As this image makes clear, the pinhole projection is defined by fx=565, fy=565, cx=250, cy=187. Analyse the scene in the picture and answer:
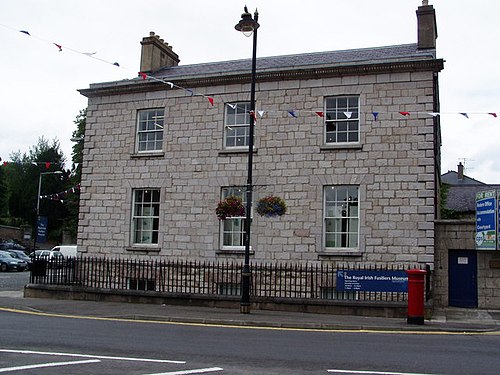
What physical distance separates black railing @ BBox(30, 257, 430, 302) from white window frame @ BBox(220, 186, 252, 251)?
0.76 m

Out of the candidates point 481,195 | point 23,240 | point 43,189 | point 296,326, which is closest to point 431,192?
point 481,195

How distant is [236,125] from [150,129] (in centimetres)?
349

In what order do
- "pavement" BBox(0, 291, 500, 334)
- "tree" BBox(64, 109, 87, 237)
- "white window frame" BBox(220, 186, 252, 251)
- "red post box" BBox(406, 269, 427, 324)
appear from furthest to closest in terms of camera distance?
"tree" BBox(64, 109, 87, 237)
"white window frame" BBox(220, 186, 252, 251)
"red post box" BBox(406, 269, 427, 324)
"pavement" BBox(0, 291, 500, 334)

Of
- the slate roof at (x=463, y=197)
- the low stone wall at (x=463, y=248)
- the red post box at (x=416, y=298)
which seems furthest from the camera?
the slate roof at (x=463, y=197)

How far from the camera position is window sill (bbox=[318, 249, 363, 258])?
17881mm

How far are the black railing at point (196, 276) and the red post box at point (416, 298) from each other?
345 centimetres

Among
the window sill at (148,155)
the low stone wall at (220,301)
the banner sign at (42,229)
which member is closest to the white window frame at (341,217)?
the low stone wall at (220,301)

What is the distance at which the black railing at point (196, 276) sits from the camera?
17688 millimetres

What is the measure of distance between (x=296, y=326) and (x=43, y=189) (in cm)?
6037

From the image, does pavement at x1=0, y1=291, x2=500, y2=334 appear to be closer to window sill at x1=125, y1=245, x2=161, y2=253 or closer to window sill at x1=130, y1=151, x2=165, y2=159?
window sill at x1=125, y1=245, x2=161, y2=253

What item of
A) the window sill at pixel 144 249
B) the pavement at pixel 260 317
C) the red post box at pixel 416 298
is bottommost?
the pavement at pixel 260 317

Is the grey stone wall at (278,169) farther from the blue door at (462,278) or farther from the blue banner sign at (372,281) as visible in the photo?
the blue door at (462,278)

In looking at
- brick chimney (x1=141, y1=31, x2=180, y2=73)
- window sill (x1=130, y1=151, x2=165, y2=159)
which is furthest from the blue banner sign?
brick chimney (x1=141, y1=31, x2=180, y2=73)

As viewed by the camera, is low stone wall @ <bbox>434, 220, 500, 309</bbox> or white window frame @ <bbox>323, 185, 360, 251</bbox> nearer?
low stone wall @ <bbox>434, 220, 500, 309</bbox>
